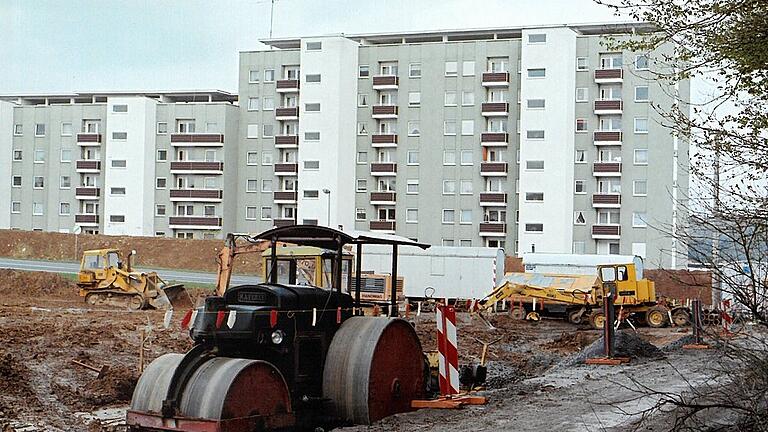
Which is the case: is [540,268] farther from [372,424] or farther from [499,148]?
[372,424]

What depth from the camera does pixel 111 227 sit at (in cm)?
7912

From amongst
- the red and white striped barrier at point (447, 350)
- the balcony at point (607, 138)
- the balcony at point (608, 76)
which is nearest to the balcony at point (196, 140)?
the balcony at point (607, 138)

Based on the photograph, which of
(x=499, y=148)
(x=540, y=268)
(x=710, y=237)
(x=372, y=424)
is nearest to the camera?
(x=710, y=237)

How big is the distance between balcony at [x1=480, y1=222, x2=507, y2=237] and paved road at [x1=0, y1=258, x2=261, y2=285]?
14.7 meters

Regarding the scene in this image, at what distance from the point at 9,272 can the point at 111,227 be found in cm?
2795

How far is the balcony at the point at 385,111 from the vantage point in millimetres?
70250

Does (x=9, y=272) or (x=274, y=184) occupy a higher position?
(x=274, y=184)

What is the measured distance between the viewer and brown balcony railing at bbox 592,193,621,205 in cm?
6512

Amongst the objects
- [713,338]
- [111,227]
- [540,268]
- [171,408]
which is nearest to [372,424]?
[171,408]

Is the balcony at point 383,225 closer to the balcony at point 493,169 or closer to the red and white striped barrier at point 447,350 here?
the balcony at point 493,169

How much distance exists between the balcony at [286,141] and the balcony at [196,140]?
4.21 meters

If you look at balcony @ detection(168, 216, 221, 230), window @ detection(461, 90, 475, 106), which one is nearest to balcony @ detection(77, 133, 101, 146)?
balcony @ detection(168, 216, 221, 230)

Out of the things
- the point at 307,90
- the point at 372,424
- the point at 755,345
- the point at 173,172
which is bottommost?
the point at 372,424

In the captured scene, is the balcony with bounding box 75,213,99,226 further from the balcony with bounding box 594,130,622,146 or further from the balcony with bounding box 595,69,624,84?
the balcony with bounding box 595,69,624,84
